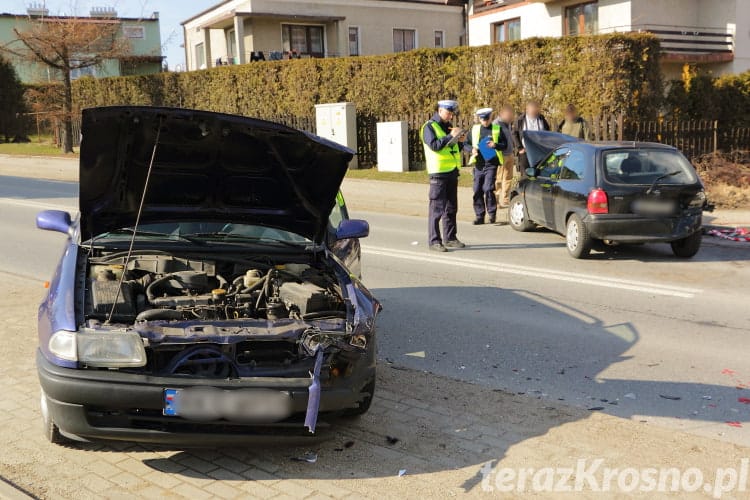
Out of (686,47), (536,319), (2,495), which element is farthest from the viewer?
(686,47)

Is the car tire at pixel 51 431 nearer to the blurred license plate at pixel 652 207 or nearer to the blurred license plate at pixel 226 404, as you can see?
the blurred license plate at pixel 226 404

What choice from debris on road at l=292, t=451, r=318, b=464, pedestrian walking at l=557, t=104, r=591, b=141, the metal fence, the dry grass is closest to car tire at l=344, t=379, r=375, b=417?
debris on road at l=292, t=451, r=318, b=464

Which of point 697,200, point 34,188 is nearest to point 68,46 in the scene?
point 34,188

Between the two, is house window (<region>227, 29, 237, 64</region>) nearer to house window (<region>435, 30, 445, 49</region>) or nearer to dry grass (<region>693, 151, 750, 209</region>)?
house window (<region>435, 30, 445, 49</region>)

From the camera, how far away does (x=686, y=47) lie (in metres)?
29.1

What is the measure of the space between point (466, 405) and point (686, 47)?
91.2 ft

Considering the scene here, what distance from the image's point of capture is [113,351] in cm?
393

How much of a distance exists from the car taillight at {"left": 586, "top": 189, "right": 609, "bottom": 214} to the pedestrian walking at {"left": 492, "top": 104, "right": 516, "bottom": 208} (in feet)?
12.9

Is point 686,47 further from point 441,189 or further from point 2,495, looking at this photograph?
point 2,495

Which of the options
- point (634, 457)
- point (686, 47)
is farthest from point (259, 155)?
point (686, 47)

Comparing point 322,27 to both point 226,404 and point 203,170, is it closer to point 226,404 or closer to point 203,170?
point 203,170

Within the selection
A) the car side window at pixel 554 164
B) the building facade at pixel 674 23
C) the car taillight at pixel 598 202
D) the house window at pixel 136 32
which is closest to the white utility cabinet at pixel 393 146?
the car side window at pixel 554 164

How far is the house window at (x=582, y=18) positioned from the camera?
98.4ft

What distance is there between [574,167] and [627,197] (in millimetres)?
1062
